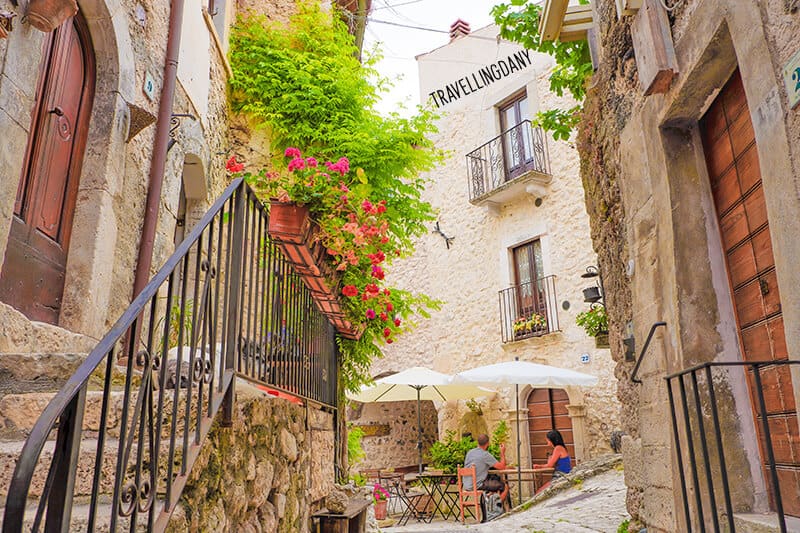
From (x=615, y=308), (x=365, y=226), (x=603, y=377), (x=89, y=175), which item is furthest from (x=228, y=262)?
(x=603, y=377)

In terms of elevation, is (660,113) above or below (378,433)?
above

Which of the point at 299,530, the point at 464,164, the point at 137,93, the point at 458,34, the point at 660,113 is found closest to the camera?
the point at 660,113

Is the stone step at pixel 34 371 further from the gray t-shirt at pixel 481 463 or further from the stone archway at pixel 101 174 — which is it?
the gray t-shirt at pixel 481 463

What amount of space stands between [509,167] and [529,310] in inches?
118

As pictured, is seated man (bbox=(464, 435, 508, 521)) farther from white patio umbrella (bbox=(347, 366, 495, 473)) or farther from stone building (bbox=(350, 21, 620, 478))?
stone building (bbox=(350, 21, 620, 478))

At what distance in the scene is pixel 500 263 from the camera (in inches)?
484

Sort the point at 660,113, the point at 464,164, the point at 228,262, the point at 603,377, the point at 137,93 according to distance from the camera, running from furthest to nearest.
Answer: the point at 464,164, the point at 603,377, the point at 137,93, the point at 660,113, the point at 228,262

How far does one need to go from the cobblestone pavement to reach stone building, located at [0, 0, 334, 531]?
7.64 feet

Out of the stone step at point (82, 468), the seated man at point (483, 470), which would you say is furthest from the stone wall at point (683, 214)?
the seated man at point (483, 470)

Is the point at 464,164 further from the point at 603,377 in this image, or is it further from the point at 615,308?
the point at 615,308

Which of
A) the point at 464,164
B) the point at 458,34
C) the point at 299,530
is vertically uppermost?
the point at 458,34

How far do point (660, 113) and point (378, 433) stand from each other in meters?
11.9

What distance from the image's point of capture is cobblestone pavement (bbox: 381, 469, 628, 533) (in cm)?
549

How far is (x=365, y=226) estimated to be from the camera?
4.05 m
